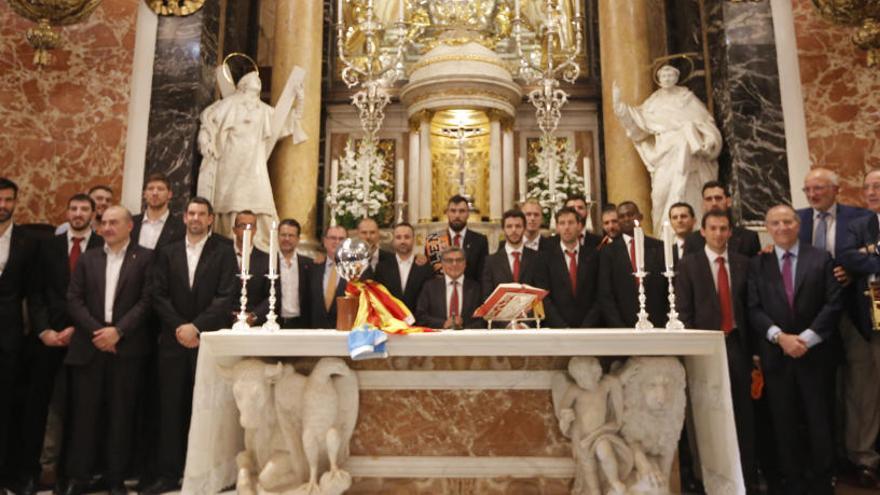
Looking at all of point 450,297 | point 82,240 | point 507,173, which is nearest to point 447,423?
point 450,297

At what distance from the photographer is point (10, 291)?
4301 millimetres

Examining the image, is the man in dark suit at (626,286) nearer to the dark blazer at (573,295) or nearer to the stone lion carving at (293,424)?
the dark blazer at (573,295)

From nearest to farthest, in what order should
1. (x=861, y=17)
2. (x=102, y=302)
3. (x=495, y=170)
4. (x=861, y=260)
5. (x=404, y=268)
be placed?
(x=861, y=260)
(x=102, y=302)
(x=404, y=268)
(x=861, y=17)
(x=495, y=170)

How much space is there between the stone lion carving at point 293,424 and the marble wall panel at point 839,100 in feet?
15.7

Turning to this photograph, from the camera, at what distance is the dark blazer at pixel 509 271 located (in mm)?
4613

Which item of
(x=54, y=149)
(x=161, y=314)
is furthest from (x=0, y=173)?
(x=161, y=314)

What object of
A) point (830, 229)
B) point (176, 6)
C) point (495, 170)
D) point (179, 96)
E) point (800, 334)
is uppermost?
point (176, 6)

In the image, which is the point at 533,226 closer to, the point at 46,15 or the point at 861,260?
the point at 861,260

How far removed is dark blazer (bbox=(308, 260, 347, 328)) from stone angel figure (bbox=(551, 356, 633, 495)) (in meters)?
1.90

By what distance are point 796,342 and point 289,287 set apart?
327 centimetres

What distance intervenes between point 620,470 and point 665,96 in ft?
15.1

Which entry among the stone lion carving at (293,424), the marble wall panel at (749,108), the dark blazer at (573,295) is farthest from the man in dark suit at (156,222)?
the marble wall panel at (749,108)

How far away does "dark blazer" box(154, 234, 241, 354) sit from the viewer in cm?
422

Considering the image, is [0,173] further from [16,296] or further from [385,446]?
[385,446]
